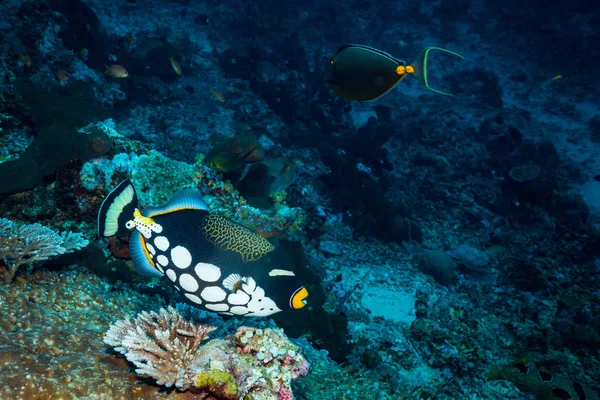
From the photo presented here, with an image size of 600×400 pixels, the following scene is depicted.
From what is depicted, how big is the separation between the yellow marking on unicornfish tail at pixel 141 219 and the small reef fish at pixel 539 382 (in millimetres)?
4431

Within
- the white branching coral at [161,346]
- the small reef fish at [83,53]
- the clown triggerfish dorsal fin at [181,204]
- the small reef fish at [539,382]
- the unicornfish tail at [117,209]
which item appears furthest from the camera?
the small reef fish at [83,53]

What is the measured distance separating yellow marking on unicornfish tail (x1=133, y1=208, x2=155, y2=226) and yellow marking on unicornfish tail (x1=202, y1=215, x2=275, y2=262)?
13.9 inches

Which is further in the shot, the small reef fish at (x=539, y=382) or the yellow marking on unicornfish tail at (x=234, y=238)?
the small reef fish at (x=539, y=382)

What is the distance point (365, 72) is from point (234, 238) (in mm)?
1849

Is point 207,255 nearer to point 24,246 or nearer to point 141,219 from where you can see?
point 141,219

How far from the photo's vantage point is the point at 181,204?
2271 millimetres

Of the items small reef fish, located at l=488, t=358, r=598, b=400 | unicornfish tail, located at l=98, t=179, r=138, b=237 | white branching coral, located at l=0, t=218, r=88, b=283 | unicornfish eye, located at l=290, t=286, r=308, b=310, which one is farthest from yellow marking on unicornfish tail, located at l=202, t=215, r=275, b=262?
small reef fish, located at l=488, t=358, r=598, b=400

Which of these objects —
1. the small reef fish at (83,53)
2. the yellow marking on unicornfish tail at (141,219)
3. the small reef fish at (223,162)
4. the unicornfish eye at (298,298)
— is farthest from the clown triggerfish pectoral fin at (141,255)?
the small reef fish at (83,53)

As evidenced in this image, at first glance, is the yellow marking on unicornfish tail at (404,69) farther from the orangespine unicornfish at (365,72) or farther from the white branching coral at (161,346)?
the white branching coral at (161,346)

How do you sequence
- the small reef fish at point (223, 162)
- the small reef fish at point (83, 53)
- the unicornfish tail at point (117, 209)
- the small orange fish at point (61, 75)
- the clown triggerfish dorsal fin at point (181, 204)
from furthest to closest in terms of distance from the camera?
the small reef fish at point (83, 53), the small orange fish at point (61, 75), the small reef fish at point (223, 162), the clown triggerfish dorsal fin at point (181, 204), the unicornfish tail at point (117, 209)

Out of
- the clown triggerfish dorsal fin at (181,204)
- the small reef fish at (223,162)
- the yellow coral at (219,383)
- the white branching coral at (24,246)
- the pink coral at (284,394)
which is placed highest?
the clown triggerfish dorsal fin at (181,204)

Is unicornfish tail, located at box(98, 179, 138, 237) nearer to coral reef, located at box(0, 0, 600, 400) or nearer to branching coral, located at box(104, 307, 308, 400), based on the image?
branching coral, located at box(104, 307, 308, 400)

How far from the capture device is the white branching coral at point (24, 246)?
106 inches

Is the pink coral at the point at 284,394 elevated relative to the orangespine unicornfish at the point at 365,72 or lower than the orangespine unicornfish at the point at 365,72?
lower
